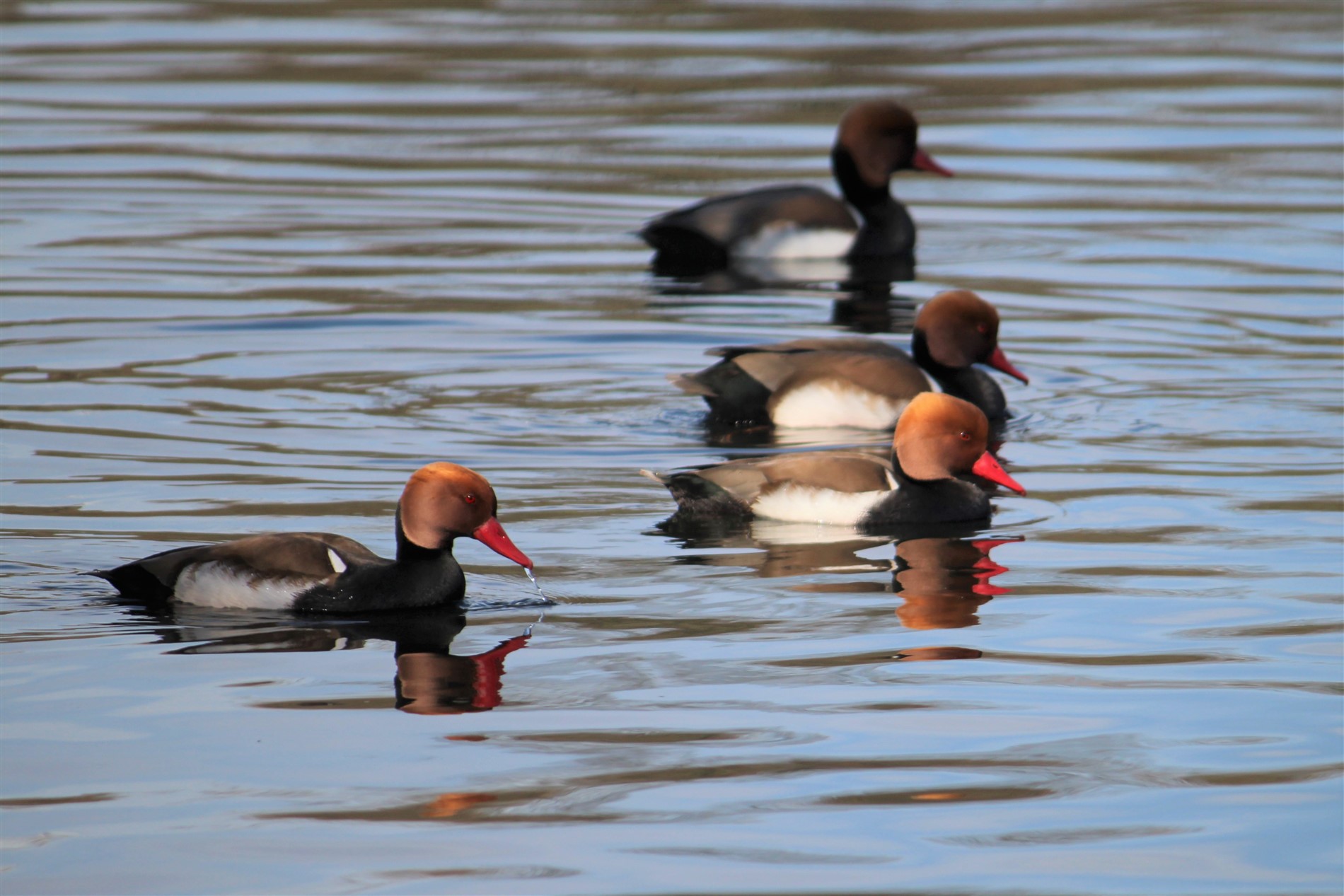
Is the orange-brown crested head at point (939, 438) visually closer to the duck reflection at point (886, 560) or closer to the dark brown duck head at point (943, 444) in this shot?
the dark brown duck head at point (943, 444)

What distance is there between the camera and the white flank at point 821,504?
875 centimetres

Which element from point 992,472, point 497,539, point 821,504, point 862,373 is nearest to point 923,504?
point 992,472

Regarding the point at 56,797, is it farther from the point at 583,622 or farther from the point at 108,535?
the point at 108,535

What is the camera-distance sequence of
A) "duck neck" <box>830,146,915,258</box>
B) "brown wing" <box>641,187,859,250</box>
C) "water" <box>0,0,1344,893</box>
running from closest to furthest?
"water" <box>0,0,1344,893</box>, "brown wing" <box>641,187,859,250</box>, "duck neck" <box>830,146,915,258</box>

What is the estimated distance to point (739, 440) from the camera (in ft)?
34.6

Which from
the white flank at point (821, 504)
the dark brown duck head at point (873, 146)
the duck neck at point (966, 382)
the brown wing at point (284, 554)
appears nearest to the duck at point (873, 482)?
the white flank at point (821, 504)

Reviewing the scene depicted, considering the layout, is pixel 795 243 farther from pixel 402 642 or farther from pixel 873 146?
pixel 402 642

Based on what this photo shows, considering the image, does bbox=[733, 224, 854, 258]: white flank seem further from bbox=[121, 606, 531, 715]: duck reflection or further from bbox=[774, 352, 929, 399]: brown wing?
bbox=[121, 606, 531, 715]: duck reflection

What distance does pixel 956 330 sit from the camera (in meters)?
11.2

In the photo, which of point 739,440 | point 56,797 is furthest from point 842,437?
point 56,797

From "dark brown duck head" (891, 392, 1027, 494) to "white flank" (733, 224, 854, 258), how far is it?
23.0 ft

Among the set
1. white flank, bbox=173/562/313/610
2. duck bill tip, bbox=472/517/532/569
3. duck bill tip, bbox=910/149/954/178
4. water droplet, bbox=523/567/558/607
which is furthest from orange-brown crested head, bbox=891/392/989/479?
duck bill tip, bbox=910/149/954/178

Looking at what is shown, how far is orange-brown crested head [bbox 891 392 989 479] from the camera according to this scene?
29.1 ft

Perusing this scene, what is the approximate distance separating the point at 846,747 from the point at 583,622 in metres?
1.49
